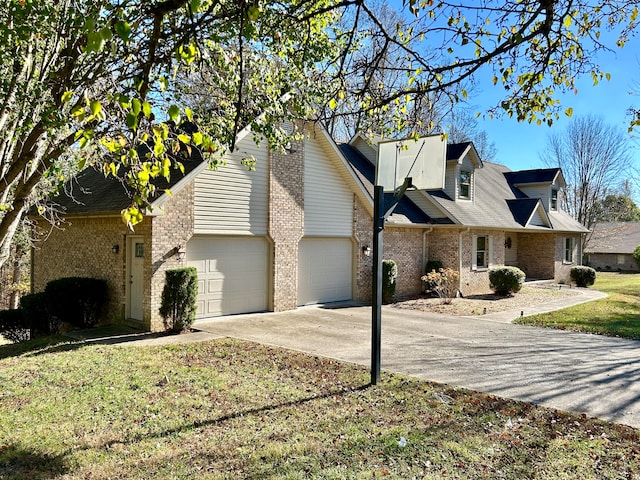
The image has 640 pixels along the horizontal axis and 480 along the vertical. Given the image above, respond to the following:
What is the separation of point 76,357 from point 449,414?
22.4 ft

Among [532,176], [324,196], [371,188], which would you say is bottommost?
[324,196]

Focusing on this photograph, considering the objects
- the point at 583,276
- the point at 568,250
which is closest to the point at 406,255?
the point at 583,276

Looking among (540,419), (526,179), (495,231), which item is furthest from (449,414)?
(526,179)

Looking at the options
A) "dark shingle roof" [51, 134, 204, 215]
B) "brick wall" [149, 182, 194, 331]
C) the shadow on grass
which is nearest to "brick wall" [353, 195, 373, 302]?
"dark shingle roof" [51, 134, 204, 215]

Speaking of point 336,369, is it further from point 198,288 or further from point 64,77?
point 64,77

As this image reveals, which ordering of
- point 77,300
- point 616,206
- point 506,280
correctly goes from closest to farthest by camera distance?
1. point 77,300
2. point 506,280
3. point 616,206

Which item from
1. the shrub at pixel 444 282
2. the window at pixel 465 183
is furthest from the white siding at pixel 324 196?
the window at pixel 465 183

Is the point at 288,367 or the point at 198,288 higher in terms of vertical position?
the point at 198,288

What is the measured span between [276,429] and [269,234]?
28.5 ft

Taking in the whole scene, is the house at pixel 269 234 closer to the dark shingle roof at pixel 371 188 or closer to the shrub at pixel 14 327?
the dark shingle roof at pixel 371 188

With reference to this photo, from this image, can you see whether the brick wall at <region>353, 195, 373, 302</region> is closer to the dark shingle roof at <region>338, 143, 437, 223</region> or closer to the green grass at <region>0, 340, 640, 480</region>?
the dark shingle roof at <region>338, 143, 437, 223</region>

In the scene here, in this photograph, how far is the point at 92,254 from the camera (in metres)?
12.8

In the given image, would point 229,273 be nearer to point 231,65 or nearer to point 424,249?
point 231,65

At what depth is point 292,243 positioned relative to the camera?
47.4ft
